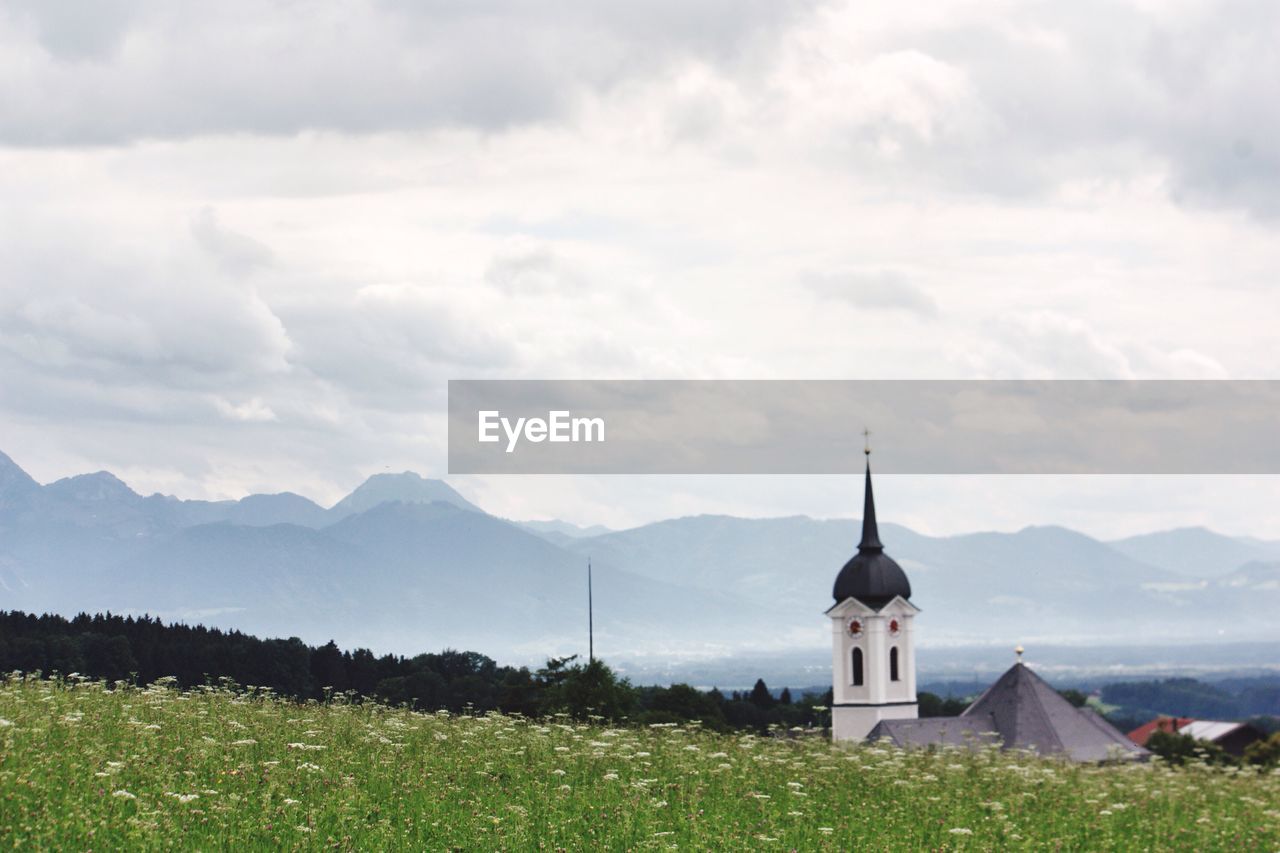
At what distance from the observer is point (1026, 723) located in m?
78.7

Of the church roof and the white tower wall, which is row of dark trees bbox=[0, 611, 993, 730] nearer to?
the white tower wall

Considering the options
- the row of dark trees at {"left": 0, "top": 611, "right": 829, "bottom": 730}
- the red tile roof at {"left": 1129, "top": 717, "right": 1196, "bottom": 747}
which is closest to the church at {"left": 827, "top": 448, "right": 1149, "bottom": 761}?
the row of dark trees at {"left": 0, "top": 611, "right": 829, "bottom": 730}

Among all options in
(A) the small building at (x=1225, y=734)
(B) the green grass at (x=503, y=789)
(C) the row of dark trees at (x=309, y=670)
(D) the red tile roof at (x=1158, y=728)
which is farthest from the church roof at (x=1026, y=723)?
(A) the small building at (x=1225, y=734)

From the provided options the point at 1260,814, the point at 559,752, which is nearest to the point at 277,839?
the point at 559,752

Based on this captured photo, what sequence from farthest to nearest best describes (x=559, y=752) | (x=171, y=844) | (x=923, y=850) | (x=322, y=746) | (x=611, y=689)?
1. (x=611, y=689)
2. (x=559, y=752)
3. (x=322, y=746)
4. (x=923, y=850)
5. (x=171, y=844)

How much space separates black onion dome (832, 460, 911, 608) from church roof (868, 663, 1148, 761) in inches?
303

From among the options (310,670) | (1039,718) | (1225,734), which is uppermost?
(310,670)

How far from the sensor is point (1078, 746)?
76.8 meters

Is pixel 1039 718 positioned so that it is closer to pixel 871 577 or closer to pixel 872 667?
pixel 872 667

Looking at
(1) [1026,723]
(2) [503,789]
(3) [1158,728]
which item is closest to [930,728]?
(1) [1026,723]

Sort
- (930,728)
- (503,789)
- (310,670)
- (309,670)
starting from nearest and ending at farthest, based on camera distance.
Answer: (503,789) → (930,728) → (309,670) → (310,670)

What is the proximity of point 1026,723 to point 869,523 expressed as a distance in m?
16.4

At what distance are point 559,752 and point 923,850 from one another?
5.52m

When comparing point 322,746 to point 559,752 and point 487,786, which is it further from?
point 559,752
